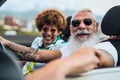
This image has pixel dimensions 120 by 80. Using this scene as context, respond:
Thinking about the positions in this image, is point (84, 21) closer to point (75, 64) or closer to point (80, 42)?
point (80, 42)

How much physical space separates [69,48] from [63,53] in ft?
0.24

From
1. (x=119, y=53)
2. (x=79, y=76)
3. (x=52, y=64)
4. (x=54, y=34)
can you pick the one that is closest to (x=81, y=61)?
(x=79, y=76)

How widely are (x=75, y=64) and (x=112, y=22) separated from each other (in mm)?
823

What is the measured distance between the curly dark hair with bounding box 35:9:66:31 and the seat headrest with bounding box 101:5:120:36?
142 cm

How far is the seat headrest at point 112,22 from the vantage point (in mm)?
3021

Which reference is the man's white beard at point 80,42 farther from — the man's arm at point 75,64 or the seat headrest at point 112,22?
the man's arm at point 75,64

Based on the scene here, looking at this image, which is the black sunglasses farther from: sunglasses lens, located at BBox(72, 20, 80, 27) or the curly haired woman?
the curly haired woman

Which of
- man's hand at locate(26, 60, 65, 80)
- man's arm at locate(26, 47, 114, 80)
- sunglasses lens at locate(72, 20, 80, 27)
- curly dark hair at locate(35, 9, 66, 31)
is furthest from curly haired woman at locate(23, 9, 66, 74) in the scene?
man's hand at locate(26, 60, 65, 80)

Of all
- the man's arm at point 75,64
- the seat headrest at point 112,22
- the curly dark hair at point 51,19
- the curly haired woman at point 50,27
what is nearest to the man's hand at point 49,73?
the man's arm at point 75,64

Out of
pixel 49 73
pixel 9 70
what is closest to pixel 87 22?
pixel 49 73

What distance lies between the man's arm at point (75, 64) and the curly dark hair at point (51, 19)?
1.82 metres

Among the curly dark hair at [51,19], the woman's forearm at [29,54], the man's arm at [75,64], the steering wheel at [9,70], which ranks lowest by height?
the woman's forearm at [29,54]

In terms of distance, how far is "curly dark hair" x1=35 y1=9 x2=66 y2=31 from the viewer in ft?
14.7

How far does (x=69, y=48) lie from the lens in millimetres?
3688
